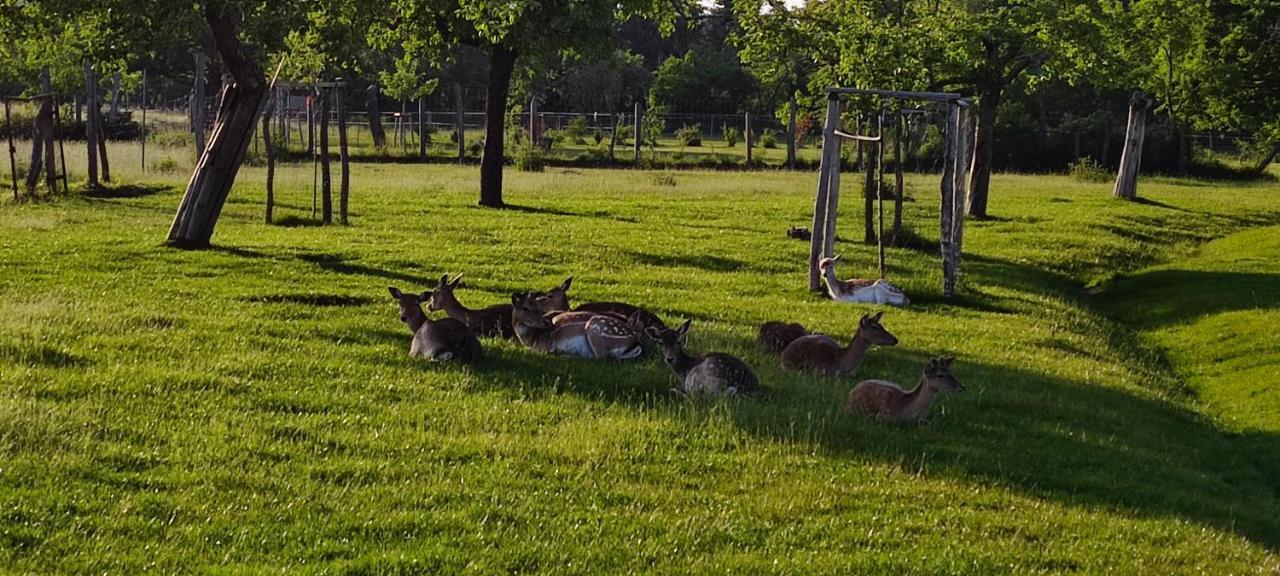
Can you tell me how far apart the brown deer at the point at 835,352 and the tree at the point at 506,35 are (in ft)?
43.5

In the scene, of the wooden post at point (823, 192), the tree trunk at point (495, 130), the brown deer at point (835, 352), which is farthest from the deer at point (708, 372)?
the tree trunk at point (495, 130)

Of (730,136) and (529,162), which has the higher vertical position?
(730,136)

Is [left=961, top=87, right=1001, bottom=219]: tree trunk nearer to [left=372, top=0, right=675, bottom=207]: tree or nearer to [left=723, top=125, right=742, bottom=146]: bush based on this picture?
[left=372, top=0, right=675, bottom=207]: tree

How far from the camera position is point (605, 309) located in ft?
45.2

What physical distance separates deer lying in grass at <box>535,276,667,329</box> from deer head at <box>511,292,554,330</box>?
126 mm

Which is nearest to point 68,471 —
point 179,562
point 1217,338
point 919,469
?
point 179,562

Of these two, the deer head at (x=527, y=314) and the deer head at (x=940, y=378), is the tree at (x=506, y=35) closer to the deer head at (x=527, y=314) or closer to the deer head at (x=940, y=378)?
the deer head at (x=527, y=314)

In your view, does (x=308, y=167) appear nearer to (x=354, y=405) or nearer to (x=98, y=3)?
(x=98, y=3)

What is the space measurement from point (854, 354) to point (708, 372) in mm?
2001

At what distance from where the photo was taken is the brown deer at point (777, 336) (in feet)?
44.9

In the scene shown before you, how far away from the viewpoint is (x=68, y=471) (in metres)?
8.47

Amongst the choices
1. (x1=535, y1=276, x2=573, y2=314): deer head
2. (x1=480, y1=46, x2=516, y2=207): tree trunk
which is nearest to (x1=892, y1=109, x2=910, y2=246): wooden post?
(x1=535, y1=276, x2=573, y2=314): deer head

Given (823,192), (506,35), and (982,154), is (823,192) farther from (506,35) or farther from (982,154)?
(982,154)

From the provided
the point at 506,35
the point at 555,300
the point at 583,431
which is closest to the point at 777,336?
the point at 555,300
